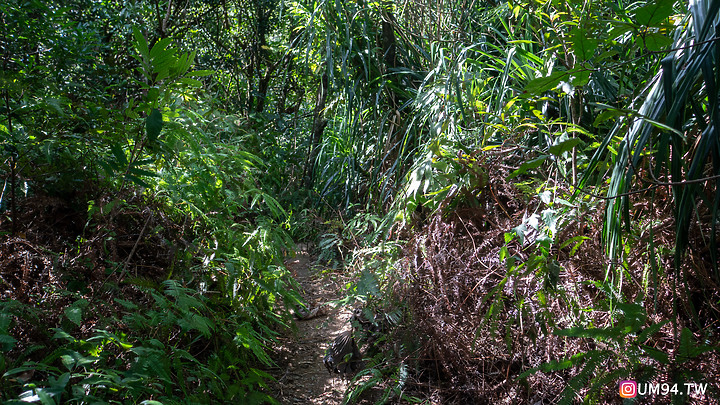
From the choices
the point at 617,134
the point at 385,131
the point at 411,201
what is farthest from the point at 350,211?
the point at 617,134

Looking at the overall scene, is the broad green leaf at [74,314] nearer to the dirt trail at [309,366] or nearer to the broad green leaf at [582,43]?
the dirt trail at [309,366]

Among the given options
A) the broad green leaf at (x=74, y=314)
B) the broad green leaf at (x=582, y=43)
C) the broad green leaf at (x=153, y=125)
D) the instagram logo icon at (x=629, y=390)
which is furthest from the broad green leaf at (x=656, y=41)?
the broad green leaf at (x=74, y=314)

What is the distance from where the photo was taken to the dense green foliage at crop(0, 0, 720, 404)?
1.34m

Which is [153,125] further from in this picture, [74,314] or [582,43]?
[582,43]

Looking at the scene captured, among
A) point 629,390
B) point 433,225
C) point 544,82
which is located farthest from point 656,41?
point 433,225

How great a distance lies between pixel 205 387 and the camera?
1793 millimetres

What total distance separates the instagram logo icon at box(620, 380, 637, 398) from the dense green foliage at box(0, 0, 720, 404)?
0.22ft

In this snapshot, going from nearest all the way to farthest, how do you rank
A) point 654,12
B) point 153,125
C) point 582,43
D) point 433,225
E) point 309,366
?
point 654,12
point 582,43
point 153,125
point 433,225
point 309,366

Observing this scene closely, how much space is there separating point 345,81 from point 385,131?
0.43 meters

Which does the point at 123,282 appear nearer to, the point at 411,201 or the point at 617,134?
the point at 411,201

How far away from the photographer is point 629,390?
150 cm

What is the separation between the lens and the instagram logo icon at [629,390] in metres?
1.49

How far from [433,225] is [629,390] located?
107 cm

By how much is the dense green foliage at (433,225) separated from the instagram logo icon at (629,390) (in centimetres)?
7
